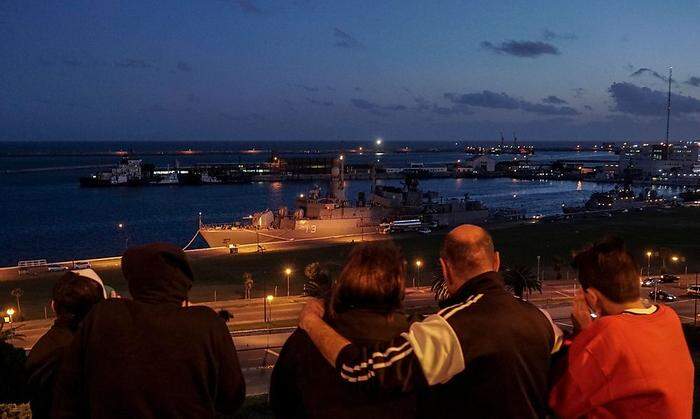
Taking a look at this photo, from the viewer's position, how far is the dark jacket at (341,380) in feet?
8.00

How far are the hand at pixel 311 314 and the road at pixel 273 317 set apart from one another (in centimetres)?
1007

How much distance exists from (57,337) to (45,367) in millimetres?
152

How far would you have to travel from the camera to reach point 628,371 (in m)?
2.48

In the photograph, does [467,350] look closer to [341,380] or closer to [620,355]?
[341,380]

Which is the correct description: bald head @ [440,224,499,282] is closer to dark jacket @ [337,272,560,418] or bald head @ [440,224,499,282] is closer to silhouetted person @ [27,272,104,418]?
dark jacket @ [337,272,560,418]

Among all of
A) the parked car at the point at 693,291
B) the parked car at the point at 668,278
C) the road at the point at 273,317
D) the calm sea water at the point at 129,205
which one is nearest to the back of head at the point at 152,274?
the road at the point at 273,317

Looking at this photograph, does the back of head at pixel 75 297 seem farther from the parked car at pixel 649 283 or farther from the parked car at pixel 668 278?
the parked car at pixel 668 278

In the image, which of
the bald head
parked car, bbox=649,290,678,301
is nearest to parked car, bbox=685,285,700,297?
parked car, bbox=649,290,678,301

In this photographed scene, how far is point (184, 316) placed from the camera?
2.57 metres

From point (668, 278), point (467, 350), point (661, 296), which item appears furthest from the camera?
point (668, 278)

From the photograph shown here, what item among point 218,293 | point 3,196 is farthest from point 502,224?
point 3,196

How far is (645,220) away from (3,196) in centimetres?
8175

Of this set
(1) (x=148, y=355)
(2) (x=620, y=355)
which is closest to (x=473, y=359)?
(2) (x=620, y=355)

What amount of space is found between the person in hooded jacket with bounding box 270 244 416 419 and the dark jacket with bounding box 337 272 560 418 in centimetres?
10
